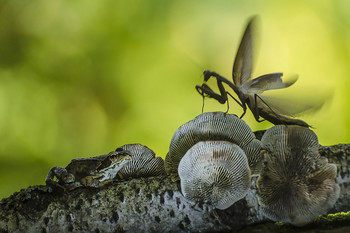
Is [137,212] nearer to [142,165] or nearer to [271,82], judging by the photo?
[142,165]

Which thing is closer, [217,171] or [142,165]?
[217,171]

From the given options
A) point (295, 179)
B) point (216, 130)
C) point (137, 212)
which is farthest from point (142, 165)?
point (295, 179)

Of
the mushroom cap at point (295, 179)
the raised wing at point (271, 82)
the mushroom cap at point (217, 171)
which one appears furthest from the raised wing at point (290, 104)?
the mushroom cap at point (217, 171)

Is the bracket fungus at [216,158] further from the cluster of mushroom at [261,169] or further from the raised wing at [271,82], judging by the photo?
the raised wing at [271,82]

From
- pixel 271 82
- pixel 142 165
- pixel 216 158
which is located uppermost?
pixel 271 82

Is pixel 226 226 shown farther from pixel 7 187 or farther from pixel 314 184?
pixel 7 187

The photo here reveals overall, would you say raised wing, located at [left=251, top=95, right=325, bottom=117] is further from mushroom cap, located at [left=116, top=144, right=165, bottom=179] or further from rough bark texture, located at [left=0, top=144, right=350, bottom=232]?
mushroom cap, located at [left=116, top=144, right=165, bottom=179]
